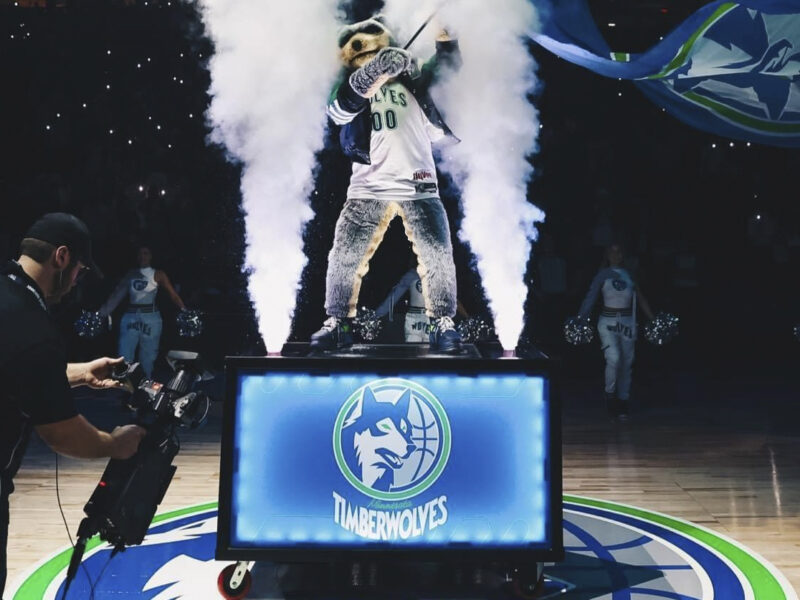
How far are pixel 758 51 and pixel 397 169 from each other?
7.55 feet

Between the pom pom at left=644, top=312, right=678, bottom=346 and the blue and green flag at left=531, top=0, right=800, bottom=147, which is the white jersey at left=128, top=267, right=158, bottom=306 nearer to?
the pom pom at left=644, top=312, right=678, bottom=346

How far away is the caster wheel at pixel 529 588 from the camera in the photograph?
3.52 m

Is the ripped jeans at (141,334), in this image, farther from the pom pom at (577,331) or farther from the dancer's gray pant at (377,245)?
the dancer's gray pant at (377,245)

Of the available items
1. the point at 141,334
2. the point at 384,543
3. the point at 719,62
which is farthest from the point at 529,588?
the point at 141,334

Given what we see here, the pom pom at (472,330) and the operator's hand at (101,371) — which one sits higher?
the pom pom at (472,330)

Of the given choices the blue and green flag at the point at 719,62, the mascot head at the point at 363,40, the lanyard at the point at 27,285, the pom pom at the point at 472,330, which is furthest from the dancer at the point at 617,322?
the lanyard at the point at 27,285

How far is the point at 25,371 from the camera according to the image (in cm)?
238

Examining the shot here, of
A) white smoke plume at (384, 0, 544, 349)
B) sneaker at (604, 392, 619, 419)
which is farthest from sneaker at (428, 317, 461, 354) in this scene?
sneaker at (604, 392, 619, 419)

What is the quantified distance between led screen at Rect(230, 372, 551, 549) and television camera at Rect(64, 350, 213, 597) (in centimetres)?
59

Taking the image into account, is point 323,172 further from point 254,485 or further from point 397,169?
point 254,485

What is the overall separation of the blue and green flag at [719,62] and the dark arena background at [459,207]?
3610 millimetres

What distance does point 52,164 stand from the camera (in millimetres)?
11617

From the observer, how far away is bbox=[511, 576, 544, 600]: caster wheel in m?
3.52

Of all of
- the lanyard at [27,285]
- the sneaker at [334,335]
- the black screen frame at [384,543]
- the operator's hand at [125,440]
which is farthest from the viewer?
the sneaker at [334,335]
